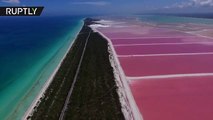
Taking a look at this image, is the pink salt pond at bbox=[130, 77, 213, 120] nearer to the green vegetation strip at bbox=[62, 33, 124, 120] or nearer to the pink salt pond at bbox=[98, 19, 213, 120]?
the pink salt pond at bbox=[98, 19, 213, 120]

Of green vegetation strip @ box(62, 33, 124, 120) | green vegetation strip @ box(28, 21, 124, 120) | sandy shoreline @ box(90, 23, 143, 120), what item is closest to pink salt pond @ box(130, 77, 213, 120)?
sandy shoreline @ box(90, 23, 143, 120)

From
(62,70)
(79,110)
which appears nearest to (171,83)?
(79,110)

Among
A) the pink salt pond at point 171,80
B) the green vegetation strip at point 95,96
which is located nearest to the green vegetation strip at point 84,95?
the green vegetation strip at point 95,96

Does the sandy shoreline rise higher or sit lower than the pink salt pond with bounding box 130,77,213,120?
lower

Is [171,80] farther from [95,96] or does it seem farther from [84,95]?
[84,95]

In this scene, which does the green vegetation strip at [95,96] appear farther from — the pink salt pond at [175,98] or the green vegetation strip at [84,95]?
the pink salt pond at [175,98]

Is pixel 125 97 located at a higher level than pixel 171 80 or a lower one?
lower

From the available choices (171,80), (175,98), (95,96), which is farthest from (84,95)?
(171,80)

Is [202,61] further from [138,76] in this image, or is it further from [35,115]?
[35,115]
